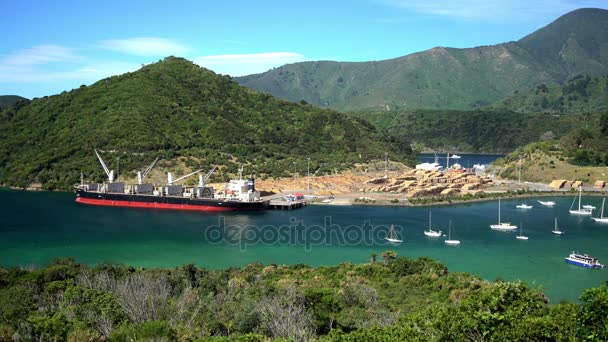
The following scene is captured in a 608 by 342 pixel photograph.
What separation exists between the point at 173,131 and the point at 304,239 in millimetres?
48119

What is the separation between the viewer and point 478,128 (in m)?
157

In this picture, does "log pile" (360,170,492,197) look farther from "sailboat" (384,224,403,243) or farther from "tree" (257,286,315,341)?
"tree" (257,286,315,341)

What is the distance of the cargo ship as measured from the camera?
193 ft

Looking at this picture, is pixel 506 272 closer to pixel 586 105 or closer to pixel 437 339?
pixel 437 339

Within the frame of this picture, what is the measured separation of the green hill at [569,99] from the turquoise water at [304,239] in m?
133

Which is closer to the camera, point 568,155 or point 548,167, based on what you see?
point 548,167

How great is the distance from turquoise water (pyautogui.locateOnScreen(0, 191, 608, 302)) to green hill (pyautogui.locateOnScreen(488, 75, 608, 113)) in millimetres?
132663

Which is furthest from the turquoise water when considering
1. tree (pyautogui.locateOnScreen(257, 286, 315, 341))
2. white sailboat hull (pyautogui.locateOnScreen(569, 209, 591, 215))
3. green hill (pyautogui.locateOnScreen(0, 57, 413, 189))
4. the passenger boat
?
green hill (pyautogui.locateOnScreen(0, 57, 413, 189))

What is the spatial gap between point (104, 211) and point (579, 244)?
1639 inches

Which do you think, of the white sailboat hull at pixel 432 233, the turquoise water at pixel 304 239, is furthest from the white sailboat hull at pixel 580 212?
the white sailboat hull at pixel 432 233

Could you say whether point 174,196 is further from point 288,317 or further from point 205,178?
point 288,317

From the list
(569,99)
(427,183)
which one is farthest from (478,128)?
(427,183)

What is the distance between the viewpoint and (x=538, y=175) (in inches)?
3051

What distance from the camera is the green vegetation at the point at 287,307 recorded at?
38.2 ft
